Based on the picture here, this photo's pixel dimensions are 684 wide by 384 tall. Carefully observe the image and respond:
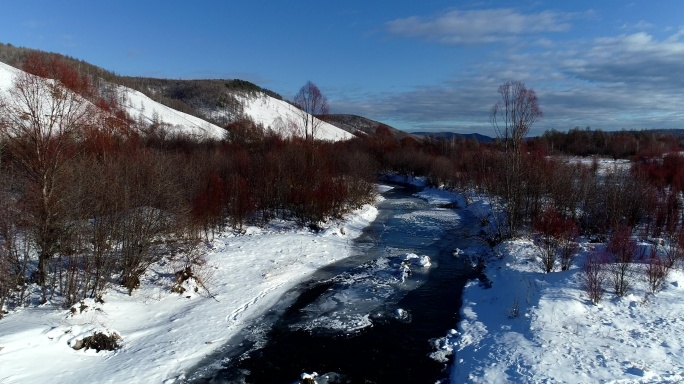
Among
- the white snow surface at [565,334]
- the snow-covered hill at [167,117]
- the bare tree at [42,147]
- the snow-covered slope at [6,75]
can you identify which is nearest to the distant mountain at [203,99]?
the snow-covered hill at [167,117]

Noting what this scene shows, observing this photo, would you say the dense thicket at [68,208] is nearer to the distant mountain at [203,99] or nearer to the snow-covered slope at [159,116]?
the snow-covered slope at [159,116]

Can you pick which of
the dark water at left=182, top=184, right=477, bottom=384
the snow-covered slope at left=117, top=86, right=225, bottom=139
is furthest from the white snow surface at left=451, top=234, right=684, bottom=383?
the snow-covered slope at left=117, top=86, right=225, bottom=139

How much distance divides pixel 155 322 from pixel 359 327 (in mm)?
6149

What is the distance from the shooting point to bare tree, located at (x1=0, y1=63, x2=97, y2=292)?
1318cm

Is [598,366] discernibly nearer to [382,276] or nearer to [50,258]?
[382,276]

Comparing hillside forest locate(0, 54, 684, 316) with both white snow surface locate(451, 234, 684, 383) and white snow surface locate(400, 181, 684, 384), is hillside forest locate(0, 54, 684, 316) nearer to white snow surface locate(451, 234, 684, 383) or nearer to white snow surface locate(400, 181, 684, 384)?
white snow surface locate(400, 181, 684, 384)

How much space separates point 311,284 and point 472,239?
1162 centimetres

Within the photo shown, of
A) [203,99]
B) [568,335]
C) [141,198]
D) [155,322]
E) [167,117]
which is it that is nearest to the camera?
[568,335]

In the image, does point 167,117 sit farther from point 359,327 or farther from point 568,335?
point 568,335

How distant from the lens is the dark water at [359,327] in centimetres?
1058

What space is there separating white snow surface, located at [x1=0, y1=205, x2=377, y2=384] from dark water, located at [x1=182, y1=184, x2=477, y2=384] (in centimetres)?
77

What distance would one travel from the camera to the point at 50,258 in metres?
13.8

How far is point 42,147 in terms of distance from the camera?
13.4 metres

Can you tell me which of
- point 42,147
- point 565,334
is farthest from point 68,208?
point 565,334
